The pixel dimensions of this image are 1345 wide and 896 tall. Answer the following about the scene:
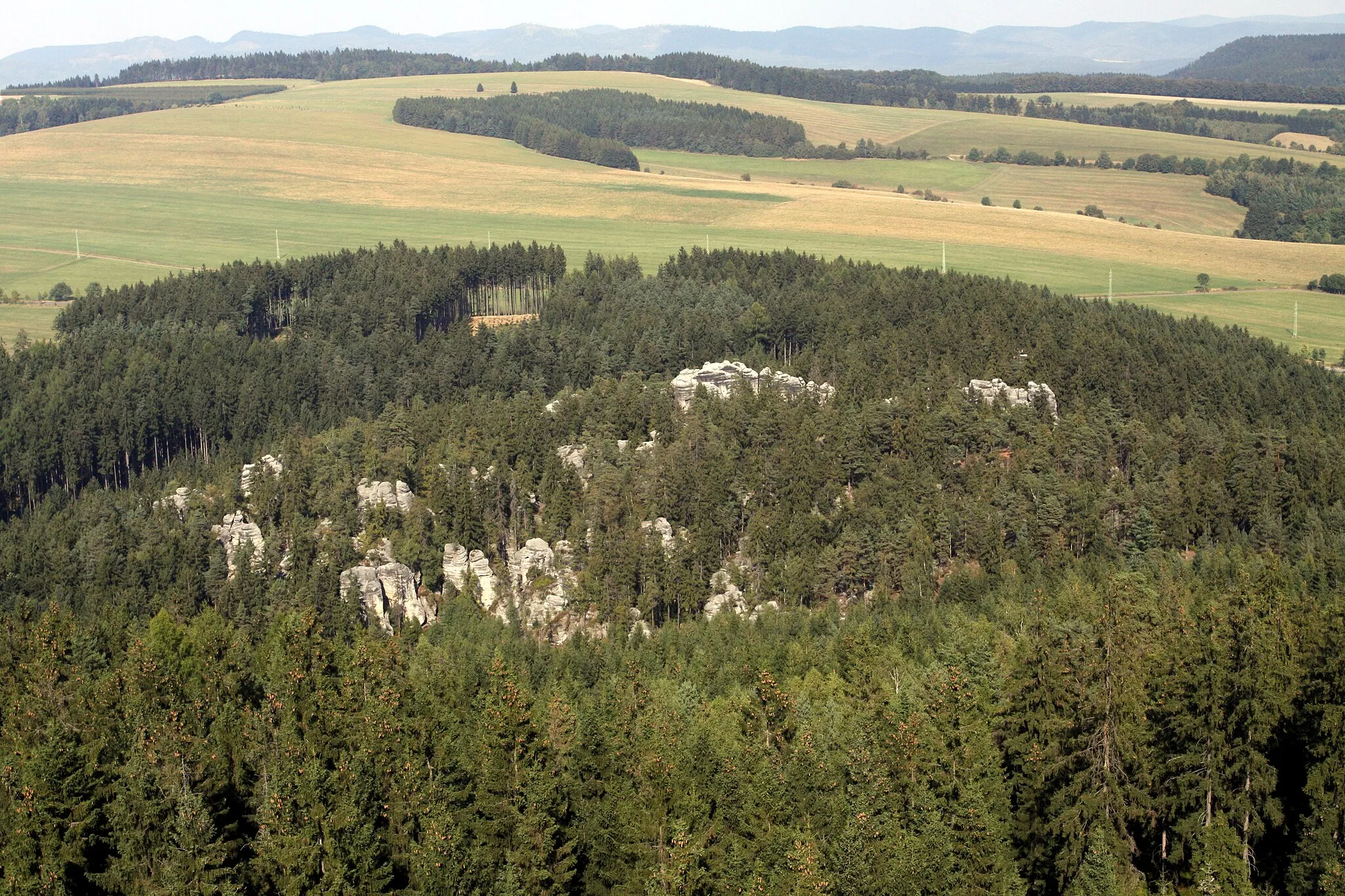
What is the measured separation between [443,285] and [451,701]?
11592cm

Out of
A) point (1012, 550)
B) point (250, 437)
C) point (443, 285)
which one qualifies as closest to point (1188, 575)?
point (1012, 550)

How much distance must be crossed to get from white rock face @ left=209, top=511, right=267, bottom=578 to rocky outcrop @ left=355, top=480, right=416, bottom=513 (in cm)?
905

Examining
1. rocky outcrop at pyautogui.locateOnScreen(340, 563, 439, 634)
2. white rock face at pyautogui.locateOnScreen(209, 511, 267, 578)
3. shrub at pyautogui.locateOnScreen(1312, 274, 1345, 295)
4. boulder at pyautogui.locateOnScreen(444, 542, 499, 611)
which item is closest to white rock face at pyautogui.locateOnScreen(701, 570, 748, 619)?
boulder at pyautogui.locateOnScreen(444, 542, 499, 611)

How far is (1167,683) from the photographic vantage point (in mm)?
56094

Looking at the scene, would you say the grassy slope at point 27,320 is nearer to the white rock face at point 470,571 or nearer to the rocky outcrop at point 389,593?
the rocky outcrop at point 389,593

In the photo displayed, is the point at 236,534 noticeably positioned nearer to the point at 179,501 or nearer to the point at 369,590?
the point at 179,501

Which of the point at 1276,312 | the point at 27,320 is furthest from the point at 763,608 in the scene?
the point at 27,320

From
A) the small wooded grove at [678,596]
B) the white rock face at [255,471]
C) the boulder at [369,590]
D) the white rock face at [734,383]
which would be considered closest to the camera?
the small wooded grove at [678,596]

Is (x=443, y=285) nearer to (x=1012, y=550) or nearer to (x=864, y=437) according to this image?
(x=864, y=437)

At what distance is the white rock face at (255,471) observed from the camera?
12200 cm

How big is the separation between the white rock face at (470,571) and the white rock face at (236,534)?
48.6 feet

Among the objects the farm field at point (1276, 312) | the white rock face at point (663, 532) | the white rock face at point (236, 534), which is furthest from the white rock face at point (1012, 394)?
the white rock face at point (236, 534)

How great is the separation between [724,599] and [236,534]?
41036 mm

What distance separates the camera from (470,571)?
11356 cm
